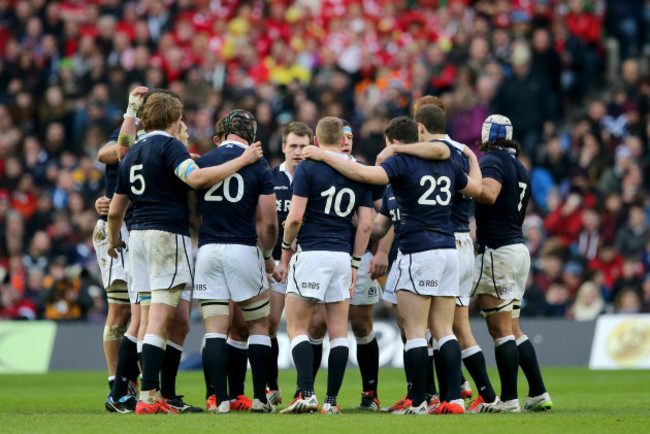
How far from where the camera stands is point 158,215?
10.0 meters

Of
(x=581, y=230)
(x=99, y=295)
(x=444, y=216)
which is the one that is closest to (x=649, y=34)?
(x=581, y=230)

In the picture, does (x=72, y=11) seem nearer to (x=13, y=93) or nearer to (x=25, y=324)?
(x=13, y=93)

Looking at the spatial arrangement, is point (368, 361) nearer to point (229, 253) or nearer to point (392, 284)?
point (392, 284)

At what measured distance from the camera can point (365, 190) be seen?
1027 centimetres

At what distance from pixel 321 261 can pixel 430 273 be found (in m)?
0.97

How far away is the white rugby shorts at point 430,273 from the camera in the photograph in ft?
32.6

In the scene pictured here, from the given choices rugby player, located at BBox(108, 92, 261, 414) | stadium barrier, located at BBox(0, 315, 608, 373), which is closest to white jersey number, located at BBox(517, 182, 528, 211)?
rugby player, located at BBox(108, 92, 261, 414)

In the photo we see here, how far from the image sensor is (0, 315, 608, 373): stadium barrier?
18.2m

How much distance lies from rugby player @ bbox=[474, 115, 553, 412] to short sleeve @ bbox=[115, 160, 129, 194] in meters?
3.25

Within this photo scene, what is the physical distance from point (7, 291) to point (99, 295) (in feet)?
5.67

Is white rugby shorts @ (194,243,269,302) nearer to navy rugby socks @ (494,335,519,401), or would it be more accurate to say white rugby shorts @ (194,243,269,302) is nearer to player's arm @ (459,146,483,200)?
player's arm @ (459,146,483,200)

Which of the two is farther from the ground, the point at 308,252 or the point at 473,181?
the point at 473,181

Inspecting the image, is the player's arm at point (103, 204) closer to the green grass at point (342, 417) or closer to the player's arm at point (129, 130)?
the player's arm at point (129, 130)

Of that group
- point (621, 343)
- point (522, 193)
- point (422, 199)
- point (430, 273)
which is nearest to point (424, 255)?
point (430, 273)
